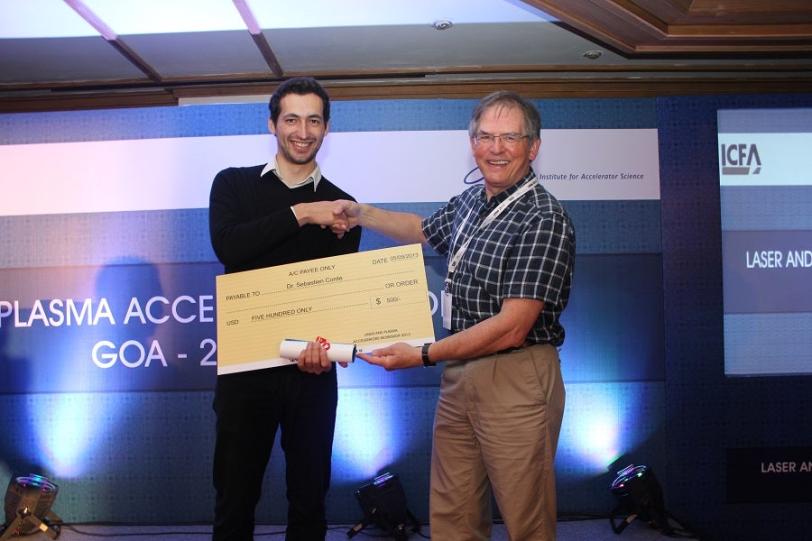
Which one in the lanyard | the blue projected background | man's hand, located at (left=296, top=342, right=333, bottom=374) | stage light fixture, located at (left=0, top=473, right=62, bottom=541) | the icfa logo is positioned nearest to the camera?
the lanyard

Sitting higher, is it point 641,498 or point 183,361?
point 183,361

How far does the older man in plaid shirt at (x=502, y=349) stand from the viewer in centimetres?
192

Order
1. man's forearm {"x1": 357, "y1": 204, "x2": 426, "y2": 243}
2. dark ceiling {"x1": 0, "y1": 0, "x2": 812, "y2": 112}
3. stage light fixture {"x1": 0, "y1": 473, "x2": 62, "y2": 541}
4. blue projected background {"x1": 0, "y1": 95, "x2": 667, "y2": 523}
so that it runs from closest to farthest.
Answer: man's forearm {"x1": 357, "y1": 204, "x2": 426, "y2": 243} < stage light fixture {"x1": 0, "y1": 473, "x2": 62, "y2": 541} < blue projected background {"x1": 0, "y1": 95, "x2": 667, "y2": 523} < dark ceiling {"x1": 0, "y1": 0, "x2": 812, "y2": 112}

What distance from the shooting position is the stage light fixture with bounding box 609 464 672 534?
3.28 metres

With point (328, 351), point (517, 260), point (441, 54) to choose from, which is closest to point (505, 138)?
point (517, 260)

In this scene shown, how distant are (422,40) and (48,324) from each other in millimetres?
3174

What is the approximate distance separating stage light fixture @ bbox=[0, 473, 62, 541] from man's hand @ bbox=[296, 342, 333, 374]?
2.02 metres

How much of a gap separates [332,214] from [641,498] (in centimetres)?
217

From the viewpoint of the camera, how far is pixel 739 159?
362cm

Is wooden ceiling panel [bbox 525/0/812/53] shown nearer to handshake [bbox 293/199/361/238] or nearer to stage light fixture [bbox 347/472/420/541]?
handshake [bbox 293/199/361/238]

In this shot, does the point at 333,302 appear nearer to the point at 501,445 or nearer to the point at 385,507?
the point at 501,445

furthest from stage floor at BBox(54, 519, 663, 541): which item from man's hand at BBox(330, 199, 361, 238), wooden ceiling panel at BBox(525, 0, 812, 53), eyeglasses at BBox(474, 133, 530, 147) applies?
wooden ceiling panel at BBox(525, 0, 812, 53)

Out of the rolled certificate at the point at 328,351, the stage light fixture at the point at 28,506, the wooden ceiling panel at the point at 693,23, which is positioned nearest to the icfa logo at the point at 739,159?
the wooden ceiling panel at the point at 693,23

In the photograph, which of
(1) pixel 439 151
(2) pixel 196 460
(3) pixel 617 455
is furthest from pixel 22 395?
(3) pixel 617 455
